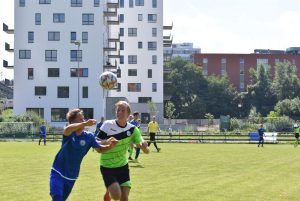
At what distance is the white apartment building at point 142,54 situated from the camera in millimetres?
104062

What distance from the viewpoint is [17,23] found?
85.6 metres

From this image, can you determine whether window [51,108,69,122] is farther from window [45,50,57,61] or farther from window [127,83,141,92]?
window [127,83,141,92]

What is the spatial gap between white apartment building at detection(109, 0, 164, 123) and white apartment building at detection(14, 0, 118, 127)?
60.8 ft

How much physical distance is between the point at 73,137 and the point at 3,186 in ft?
25.7

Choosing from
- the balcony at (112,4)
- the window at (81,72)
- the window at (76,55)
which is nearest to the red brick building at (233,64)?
the balcony at (112,4)

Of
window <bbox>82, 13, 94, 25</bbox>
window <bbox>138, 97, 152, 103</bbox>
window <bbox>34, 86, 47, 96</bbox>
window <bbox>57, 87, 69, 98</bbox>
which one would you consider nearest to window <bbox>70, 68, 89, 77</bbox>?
window <bbox>57, 87, 69, 98</bbox>

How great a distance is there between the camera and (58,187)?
8617 millimetres

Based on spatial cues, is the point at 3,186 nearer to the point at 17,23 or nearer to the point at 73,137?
the point at 73,137

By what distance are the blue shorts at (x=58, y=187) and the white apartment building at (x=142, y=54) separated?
9487 centimetres

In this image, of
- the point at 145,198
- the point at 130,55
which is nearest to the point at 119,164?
the point at 145,198

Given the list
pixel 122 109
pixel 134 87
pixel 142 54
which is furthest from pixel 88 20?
pixel 122 109

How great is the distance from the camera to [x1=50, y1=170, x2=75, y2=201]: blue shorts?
338 inches

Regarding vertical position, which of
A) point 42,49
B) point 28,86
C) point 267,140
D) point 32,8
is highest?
point 32,8

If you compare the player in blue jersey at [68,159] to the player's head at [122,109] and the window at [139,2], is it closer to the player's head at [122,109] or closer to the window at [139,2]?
the player's head at [122,109]
